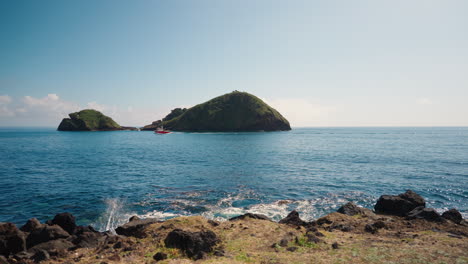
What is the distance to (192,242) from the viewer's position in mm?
11375

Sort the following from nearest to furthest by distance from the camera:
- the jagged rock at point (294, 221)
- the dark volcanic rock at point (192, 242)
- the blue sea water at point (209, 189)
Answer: the dark volcanic rock at point (192, 242)
the jagged rock at point (294, 221)
the blue sea water at point (209, 189)

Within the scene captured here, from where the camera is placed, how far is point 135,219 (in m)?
16.9

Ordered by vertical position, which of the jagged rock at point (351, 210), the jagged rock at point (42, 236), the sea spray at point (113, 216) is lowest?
the sea spray at point (113, 216)

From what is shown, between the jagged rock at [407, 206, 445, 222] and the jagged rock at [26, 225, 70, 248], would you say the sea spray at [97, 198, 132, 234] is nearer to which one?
the jagged rock at [26, 225, 70, 248]

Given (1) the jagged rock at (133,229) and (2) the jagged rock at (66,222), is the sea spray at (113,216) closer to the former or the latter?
(2) the jagged rock at (66,222)

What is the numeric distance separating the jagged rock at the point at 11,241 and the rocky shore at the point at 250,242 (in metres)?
0.04

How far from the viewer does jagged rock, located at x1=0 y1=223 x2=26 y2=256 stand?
12127 millimetres

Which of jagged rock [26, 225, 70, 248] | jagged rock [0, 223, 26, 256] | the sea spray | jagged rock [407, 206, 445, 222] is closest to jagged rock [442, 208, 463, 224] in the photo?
jagged rock [407, 206, 445, 222]

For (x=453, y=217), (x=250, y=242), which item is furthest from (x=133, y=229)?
(x=453, y=217)

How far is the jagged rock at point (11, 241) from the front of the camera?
12127 mm

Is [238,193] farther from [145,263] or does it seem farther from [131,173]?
[131,173]

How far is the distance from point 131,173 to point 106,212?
62.9 feet

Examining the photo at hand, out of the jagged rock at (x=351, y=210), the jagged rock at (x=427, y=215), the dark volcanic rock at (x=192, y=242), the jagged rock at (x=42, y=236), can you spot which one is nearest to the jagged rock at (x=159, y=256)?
the dark volcanic rock at (x=192, y=242)

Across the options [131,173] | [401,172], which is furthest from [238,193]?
[401,172]
